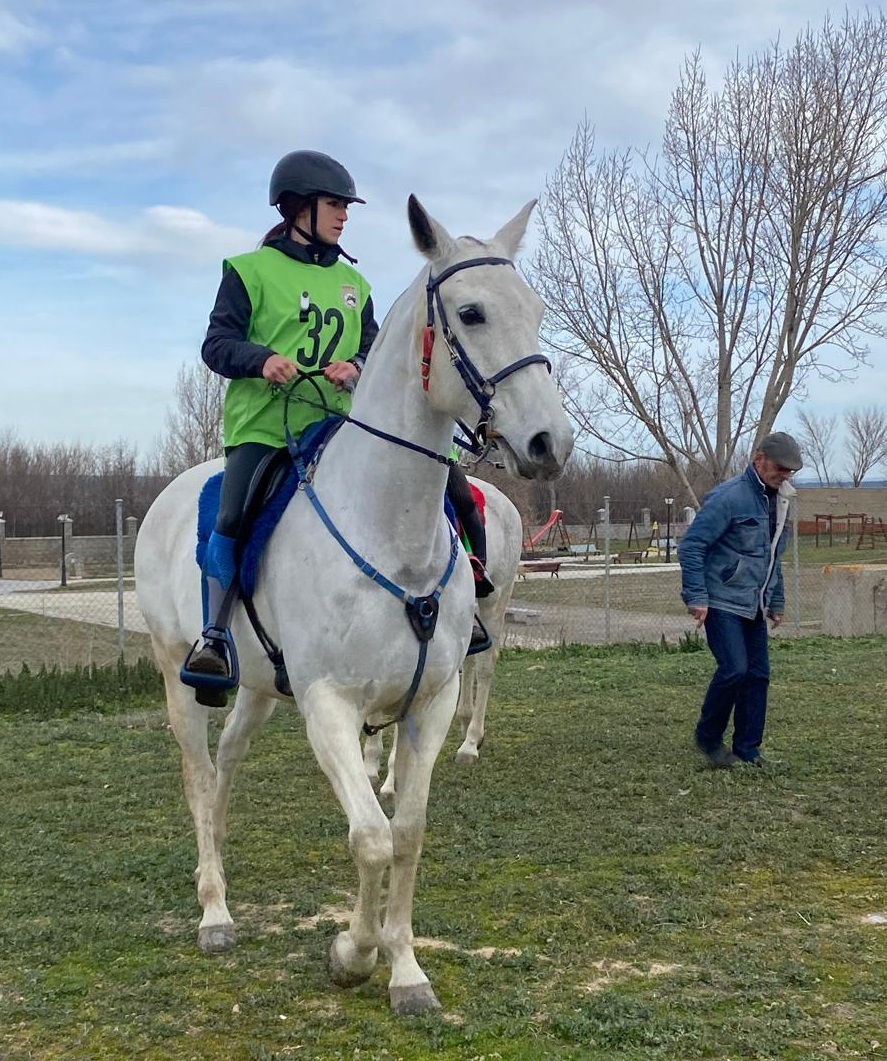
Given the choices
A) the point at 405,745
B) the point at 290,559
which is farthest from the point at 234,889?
the point at 290,559

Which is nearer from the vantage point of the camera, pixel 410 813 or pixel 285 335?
pixel 410 813

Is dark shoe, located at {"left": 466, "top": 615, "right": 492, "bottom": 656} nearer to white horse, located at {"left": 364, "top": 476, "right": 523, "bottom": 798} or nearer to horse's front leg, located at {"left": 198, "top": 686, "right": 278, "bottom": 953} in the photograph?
horse's front leg, located at {"left": 198, "top": 686, "right": 278, "bottom": 953}

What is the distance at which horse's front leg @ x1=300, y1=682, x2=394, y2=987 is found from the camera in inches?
133

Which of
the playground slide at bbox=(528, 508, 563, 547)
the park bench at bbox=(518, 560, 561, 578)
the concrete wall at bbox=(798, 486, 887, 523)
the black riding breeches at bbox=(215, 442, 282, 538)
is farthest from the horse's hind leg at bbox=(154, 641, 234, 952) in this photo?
the concrete wall at bbox=(798, 486, 887, 523)

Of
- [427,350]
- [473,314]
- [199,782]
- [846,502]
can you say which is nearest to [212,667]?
[199,782]

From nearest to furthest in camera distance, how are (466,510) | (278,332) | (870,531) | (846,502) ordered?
(278,332), (466,510), (870,531), (846,502)

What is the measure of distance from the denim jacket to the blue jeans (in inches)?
5.1

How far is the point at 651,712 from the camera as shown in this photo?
9.32 m

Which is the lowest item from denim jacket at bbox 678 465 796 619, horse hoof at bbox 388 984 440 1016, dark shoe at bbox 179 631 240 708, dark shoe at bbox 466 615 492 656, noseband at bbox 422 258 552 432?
horse hoof at bbox 388 984 440 1016

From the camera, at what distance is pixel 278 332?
4.09 metres

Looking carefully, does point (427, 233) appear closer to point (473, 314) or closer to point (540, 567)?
point (473, 314)

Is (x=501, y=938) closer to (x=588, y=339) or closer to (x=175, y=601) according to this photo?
(x=175, y=601)

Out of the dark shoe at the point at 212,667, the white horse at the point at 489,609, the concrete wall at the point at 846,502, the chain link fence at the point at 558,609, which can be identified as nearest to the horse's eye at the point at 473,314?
the dark shoe at the point at 212,667

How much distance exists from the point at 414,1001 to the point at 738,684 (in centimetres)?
418
